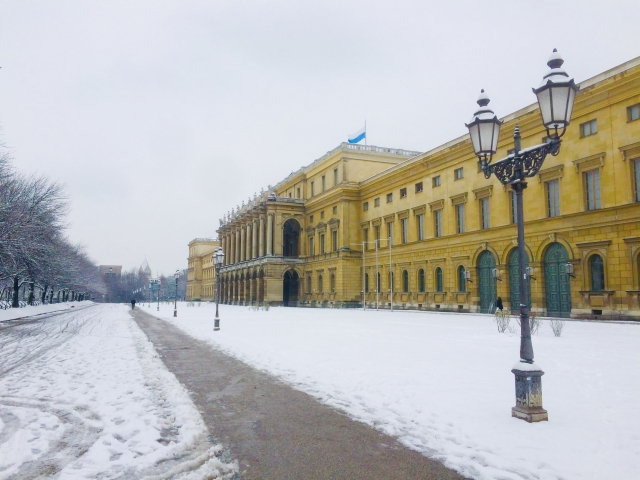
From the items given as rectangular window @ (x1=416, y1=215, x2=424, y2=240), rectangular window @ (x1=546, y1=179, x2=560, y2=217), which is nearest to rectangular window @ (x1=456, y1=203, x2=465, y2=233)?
rectangular window @ (x1=416, y1=215, x2=424, y2=240)

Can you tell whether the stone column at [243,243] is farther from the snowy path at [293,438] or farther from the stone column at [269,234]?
the snowy path at [293,438]

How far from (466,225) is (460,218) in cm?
127

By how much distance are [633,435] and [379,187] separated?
156 feet

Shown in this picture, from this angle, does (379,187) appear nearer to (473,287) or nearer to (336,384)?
(473,287)

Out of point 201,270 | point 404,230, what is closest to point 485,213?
point 404,230

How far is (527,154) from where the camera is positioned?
7.43 m

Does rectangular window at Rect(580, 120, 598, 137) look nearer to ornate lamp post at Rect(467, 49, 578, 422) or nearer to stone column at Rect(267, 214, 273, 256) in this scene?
ornate lamp post at Rect(467, 49, 578, 422)

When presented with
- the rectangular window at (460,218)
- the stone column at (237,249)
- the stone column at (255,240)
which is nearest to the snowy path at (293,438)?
the rectangular window at (460,218)

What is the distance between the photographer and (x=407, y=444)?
5750 mm

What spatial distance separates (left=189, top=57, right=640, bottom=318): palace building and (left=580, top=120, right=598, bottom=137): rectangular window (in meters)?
0.07

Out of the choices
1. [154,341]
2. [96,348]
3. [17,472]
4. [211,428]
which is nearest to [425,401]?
[211,428]

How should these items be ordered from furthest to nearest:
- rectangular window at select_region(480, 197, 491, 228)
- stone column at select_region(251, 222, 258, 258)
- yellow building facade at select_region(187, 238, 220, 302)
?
yellow building facade at select_region(187, 238, 220, 302), stone column at select_region(251, 222, 258, 258), rectangular window at select_region(480, 197, 491, 228)

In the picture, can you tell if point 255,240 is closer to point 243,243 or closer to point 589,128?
point 243,243

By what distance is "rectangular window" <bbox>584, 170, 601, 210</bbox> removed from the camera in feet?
94.4
